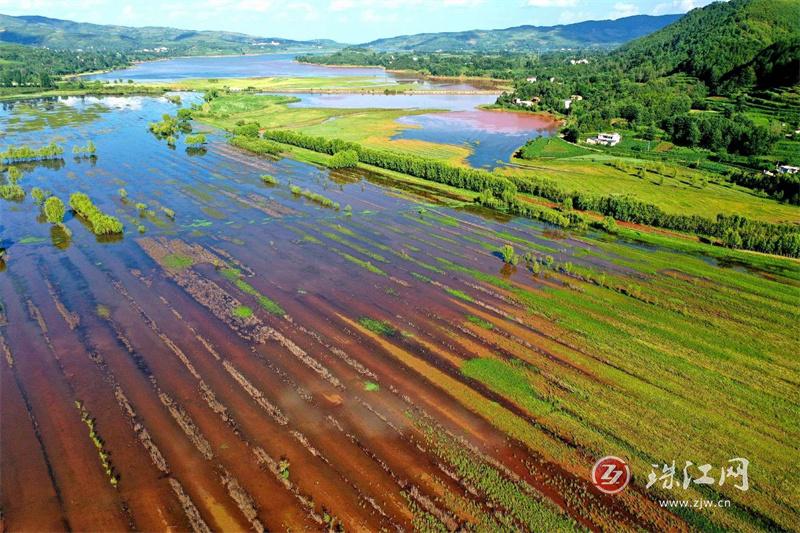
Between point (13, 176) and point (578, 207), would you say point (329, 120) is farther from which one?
point (578, 207)

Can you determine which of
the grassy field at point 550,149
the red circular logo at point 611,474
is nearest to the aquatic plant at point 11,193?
the red circular logo at point 611,474

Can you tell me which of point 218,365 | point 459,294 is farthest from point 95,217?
point 459,294

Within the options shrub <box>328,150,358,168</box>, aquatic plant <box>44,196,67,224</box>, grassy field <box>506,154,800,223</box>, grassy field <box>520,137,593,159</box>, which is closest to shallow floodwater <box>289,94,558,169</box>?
grassy field <box>520,137,593,159</box>

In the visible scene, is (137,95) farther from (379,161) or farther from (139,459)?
(139,459)

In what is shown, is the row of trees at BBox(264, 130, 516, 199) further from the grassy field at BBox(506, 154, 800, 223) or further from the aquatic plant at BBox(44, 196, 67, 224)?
the aquatic plant at BBox(44, 196, 67, 224)

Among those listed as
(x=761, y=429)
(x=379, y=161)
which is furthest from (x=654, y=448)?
(x=379, y=161)
